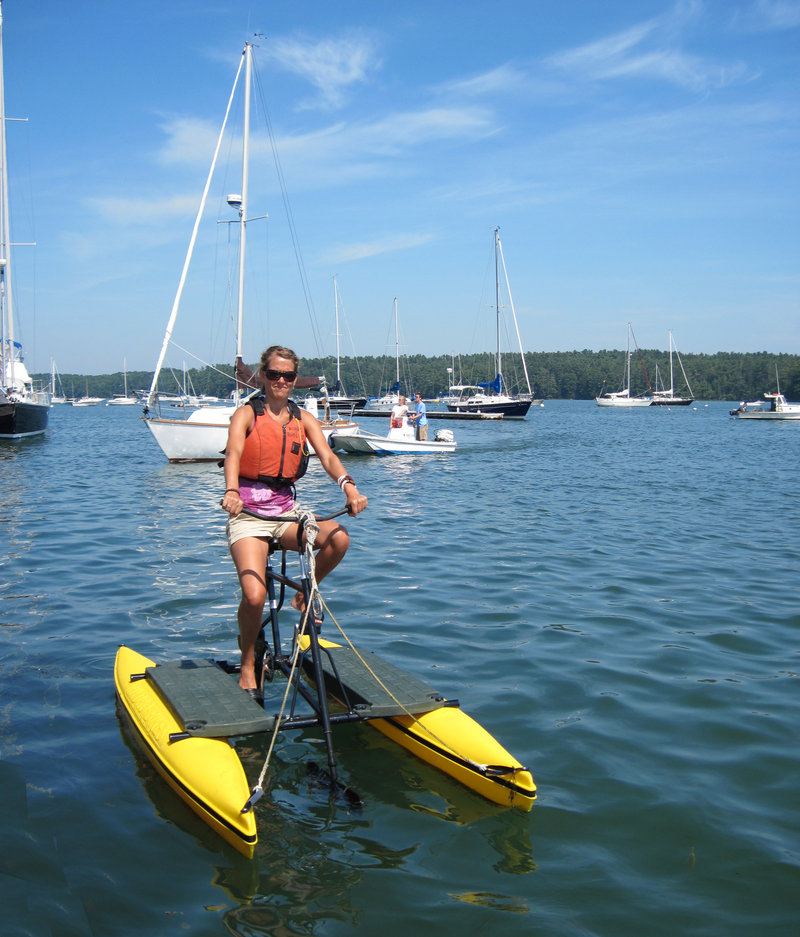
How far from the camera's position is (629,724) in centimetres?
563

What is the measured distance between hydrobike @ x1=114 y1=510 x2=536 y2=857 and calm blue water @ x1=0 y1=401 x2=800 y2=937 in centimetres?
17

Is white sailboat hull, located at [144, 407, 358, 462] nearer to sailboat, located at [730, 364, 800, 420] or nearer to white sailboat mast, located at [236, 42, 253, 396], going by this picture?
white sailboat mast, located at [236, 42, 253, 396]

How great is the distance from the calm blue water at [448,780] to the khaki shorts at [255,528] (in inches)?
52.9

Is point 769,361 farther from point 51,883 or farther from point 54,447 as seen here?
point 51,883

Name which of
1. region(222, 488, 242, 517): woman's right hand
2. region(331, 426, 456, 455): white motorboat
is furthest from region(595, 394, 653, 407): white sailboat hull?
region(222, 488, 242, 517): woman's right hand

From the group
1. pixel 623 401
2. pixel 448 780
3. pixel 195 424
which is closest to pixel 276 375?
pixel 448 780

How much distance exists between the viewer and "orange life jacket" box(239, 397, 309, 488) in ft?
17.5

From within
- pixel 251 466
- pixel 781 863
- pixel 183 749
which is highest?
pixel 251 466

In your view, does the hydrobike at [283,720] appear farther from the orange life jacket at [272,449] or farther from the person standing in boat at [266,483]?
the orange life jacket at [272,449]

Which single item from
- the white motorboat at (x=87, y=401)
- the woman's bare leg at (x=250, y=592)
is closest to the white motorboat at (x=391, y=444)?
the woman's bare leg at (x=250, y=592)

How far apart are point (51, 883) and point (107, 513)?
502 inches

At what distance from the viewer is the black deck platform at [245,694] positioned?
4453mm

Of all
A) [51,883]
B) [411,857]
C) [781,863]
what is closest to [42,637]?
[51,883]

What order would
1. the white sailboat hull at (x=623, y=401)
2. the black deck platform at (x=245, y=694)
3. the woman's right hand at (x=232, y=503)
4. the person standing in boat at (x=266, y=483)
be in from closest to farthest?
the black deck platform at (x=245, y=694) < the woman's right hand at (x=232, y=503) < the person standing in boat at (x=266, y=483) < the white sailboat hull at (x=623, y=401)
